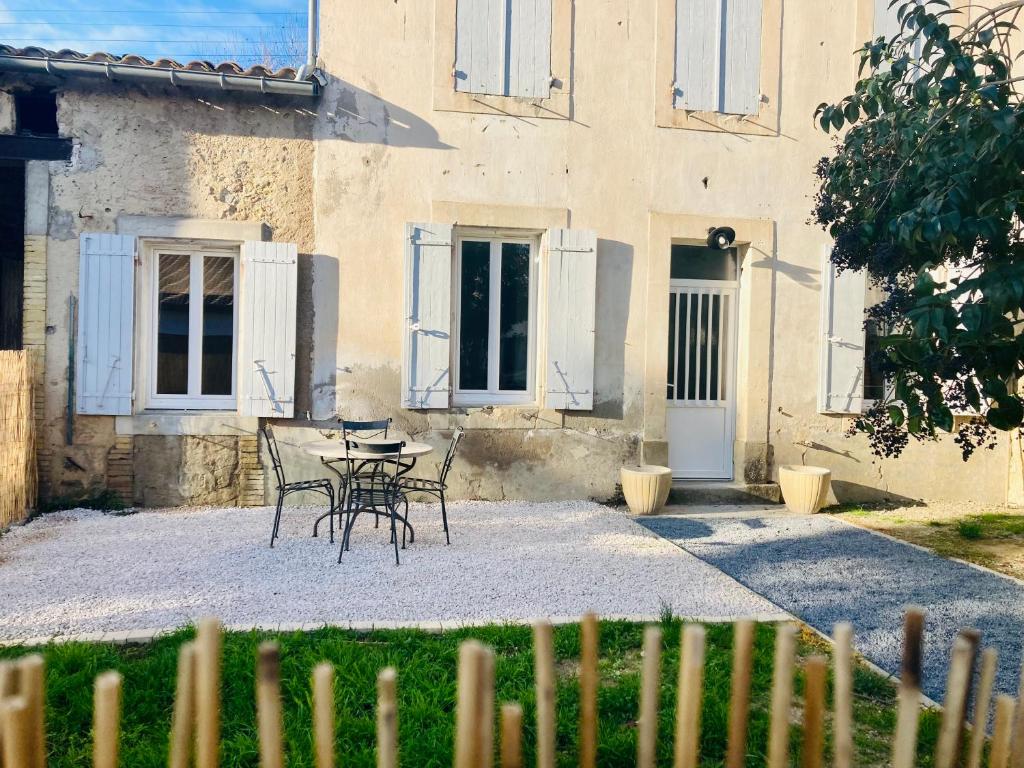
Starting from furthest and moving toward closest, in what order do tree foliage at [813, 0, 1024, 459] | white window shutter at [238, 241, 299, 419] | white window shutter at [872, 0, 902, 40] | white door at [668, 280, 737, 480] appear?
1. white door at [668, 280, 737, 480]
2. white window shutter at [872, 0, 902, 40]
3. white window shutter at [238, 241, 299, 419]
4. tree foliage at [813, 0, 1024, 459]

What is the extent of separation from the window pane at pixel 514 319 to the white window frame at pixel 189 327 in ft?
7.80

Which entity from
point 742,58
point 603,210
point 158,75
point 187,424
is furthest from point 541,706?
point 742,58

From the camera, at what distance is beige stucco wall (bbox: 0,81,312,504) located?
20.8ft

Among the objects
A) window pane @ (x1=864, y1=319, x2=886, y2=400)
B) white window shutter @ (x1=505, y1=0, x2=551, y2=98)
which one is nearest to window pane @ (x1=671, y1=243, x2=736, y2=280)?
window pane @ (x1=864, y1=319, x2=886, y2=400)

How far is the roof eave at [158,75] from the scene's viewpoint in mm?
5992

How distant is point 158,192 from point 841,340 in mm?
6321

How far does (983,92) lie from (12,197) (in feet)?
29.2

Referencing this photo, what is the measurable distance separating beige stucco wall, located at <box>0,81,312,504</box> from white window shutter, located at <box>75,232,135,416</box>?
0.13 metres

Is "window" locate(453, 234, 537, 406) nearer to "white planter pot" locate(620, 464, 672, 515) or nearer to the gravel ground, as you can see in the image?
"white planter pot" locate(620, 464, 672, 515)

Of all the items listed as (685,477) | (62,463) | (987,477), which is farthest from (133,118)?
(987,477)

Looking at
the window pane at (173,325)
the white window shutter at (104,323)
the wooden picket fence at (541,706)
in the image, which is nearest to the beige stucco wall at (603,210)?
the window pane at (173,325)

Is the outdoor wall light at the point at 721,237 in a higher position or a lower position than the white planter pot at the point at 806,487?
higher

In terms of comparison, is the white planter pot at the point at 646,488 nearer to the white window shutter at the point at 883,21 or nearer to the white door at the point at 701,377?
the white door at the point at 701,377

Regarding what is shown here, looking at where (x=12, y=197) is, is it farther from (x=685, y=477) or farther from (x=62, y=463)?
(x=685, y=477)
